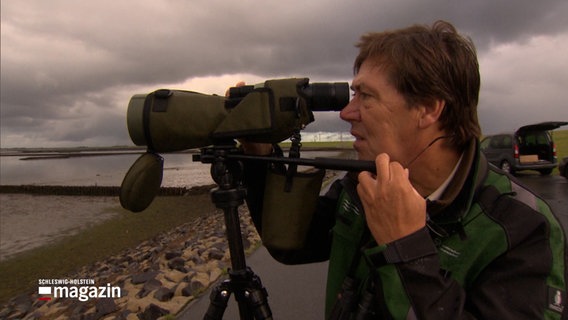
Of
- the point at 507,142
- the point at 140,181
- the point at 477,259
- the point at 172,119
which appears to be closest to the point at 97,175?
the point at 507,142

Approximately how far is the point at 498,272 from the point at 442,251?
0.64 ft

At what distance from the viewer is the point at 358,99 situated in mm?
1722

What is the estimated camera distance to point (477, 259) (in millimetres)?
1310

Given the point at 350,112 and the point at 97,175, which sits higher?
the point at 350,112

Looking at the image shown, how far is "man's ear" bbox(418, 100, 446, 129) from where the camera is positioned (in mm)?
1572

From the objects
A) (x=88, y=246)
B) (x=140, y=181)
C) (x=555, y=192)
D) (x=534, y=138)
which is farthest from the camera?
(x=534, y=138)

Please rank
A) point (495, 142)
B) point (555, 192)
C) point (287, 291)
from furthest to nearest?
point (495, 142) → point (555, 192) → point (287, 291)

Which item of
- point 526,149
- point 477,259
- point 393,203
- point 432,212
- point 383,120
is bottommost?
point 526,149

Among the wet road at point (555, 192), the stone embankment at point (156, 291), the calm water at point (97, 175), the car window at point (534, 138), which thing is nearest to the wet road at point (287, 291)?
the stone embankment at point (156, 291)

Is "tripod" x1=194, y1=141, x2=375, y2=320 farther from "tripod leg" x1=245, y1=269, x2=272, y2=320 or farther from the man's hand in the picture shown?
the man's hand

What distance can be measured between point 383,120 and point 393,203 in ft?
1.80

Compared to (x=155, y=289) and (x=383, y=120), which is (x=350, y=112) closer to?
(x=383, y=120)

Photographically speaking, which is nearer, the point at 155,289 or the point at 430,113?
the point at 430,113

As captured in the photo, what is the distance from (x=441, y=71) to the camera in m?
1.55
